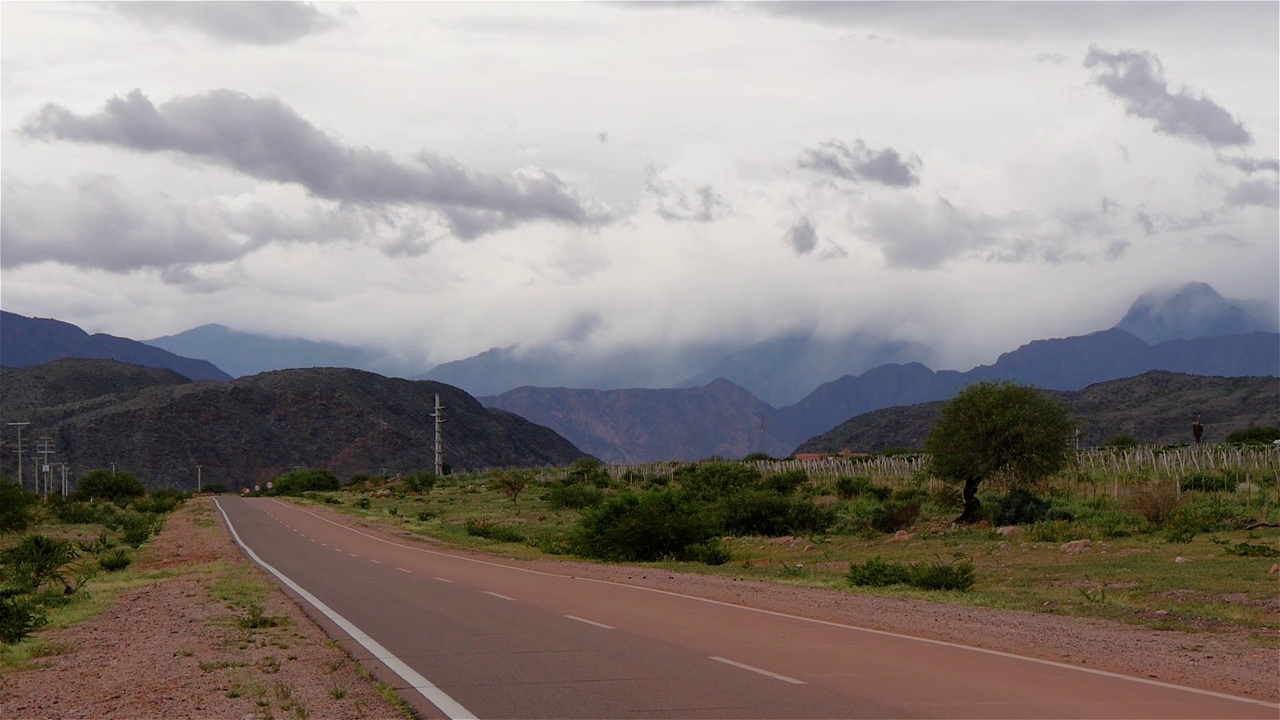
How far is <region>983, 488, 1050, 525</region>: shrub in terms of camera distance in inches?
1540

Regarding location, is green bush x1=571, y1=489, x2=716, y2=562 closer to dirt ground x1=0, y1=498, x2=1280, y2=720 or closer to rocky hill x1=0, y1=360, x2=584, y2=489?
dirt ground x1=0, y1=498, x2=1280, y2=720

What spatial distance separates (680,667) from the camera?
11969 mm

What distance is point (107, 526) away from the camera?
2373 inches

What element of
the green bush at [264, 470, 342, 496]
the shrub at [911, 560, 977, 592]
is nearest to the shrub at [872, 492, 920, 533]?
the shrub at [911, 560, 977, 592]

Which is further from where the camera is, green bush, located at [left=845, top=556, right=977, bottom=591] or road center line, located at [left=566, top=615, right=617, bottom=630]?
green bush, located at [left=845, top=556, right=977, bottom=591]

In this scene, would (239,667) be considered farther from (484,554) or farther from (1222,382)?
(1222,382)

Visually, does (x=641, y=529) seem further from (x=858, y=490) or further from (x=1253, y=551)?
(x=858, y=490)

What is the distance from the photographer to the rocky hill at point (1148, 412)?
118 meters

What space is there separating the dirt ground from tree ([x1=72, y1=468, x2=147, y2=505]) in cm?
8407

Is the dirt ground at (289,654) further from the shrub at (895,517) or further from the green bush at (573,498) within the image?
the green bush at (573,498)

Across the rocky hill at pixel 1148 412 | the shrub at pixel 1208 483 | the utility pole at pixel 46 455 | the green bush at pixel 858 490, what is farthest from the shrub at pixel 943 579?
the utility pole at pixel 46 455

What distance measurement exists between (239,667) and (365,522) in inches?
1966

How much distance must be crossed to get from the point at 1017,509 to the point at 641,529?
13.8 metres

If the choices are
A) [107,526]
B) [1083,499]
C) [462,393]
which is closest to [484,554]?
[1083,499]
